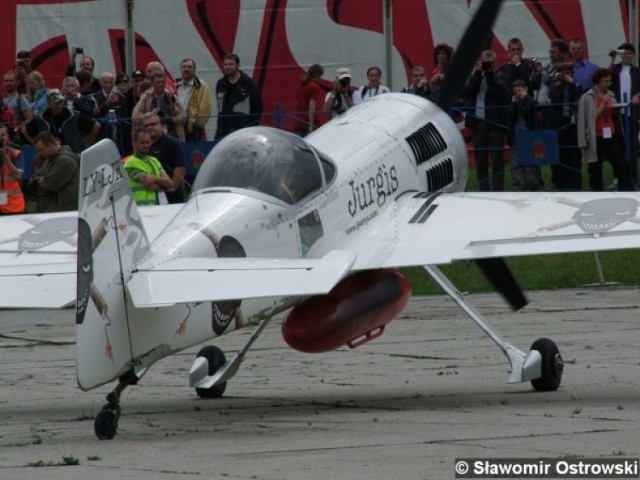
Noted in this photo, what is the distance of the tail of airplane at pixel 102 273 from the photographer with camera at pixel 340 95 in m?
13.7

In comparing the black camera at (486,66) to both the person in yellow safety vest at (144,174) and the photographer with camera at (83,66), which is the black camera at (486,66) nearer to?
the photographer with camera at (83,66)

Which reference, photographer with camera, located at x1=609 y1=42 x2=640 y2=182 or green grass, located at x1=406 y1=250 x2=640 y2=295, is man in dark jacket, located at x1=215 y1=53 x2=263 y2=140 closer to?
Result: green grass, located at x1=406 y1=250 x2=640 y2=295

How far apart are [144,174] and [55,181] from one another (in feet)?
6.93

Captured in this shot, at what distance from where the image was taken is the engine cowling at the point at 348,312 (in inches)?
444

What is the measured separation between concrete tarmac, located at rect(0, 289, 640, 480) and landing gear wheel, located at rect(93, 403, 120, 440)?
118mm

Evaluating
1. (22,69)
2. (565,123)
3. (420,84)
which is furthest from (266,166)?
(22,69)

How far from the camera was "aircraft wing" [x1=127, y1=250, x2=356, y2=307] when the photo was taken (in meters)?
9.00

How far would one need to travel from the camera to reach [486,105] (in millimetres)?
24109

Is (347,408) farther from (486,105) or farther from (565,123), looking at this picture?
(565,123)

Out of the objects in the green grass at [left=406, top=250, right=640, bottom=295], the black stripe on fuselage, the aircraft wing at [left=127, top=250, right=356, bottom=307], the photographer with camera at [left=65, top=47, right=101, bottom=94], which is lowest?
the green grass at [left=406, top=250, right=640, bottom=295]

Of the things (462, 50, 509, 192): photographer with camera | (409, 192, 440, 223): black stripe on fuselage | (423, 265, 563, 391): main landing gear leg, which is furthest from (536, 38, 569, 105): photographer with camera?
(423, 265, 563, 391): main landing gear leg

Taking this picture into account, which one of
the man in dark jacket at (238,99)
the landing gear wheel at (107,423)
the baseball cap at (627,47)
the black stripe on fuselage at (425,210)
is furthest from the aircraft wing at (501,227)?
the baseball cap at (627,47)

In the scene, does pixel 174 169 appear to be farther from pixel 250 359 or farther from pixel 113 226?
pixel 113 226

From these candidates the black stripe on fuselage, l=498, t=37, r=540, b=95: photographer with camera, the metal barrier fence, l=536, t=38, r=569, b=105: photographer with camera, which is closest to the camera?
the black stripe on fuselage
